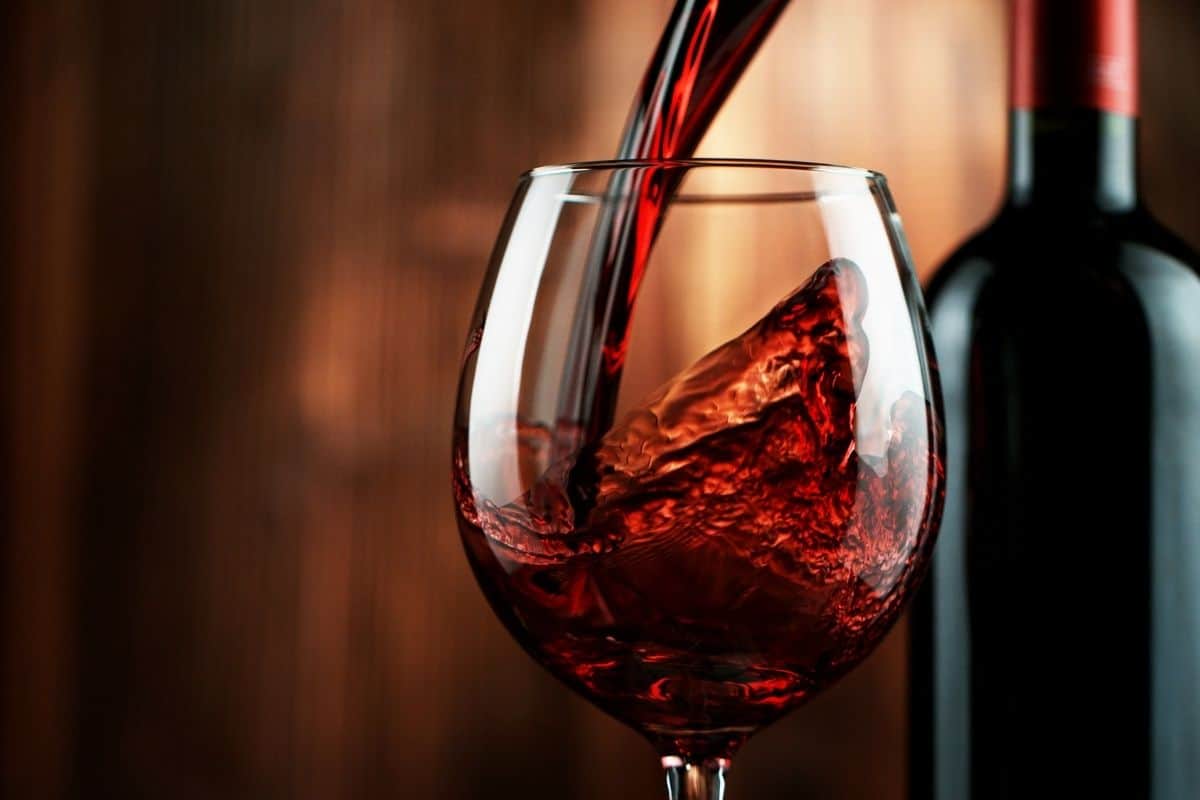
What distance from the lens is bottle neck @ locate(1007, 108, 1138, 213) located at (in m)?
→ 0.69

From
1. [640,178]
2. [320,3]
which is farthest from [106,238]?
[640,178]

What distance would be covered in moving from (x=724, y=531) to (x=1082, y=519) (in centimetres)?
26

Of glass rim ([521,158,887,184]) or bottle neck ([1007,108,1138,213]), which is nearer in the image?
glass rim ([521,158,887,184])

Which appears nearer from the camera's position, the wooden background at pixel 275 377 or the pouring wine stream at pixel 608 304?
the pouring wine stream at pixel 608 304

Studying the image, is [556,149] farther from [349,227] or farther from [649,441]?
[649,441]

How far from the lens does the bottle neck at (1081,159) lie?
2.27ft

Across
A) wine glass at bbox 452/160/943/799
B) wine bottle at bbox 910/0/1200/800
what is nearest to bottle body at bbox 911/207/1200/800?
wine bottle at bbox 910/0/1200/800

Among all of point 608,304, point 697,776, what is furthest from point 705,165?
point 697,776

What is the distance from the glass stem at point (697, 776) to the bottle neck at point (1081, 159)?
13.5 inches

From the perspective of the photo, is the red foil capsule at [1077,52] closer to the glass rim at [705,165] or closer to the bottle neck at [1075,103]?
the bottle neck at [1075,103]

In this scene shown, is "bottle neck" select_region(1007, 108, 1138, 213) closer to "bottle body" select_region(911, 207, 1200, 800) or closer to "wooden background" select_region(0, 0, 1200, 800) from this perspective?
"bottle body" select_region(911, 207, 1200, 800)

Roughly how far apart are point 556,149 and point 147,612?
1.11 ft

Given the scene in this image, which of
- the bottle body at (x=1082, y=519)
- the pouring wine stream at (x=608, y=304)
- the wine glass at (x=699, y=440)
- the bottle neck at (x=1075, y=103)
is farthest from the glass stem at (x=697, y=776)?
the bottle neck at (x=1075, y=103)

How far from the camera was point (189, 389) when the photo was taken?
71cm
